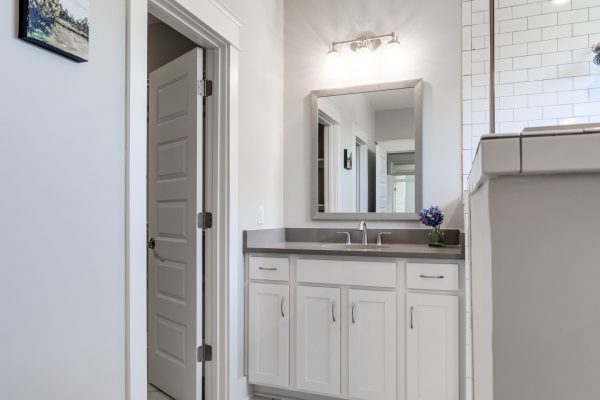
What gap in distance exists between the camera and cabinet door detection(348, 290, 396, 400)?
208 cm

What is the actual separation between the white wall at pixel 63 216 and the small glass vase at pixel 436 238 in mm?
1805

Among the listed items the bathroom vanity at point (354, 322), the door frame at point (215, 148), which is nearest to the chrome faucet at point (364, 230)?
the bathroom vanity at point (354, 322)

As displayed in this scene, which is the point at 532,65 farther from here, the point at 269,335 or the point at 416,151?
the point at 269,335

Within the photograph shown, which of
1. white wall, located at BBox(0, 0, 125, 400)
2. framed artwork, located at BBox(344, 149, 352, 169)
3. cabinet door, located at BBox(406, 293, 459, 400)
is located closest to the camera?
white wall, located at BBox(0, 0, 125, 400)

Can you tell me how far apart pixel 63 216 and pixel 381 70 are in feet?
7.38

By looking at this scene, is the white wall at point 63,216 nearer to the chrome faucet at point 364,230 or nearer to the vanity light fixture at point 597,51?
the chrome faucet at point 364,230

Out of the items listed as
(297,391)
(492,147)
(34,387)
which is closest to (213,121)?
(34,387)

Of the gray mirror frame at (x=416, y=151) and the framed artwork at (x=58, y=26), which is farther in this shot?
the gray mirror frame at (x=416, y=151)

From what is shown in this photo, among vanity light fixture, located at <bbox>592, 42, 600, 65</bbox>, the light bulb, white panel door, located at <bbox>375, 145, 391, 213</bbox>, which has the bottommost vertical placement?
white panel door, located at <bbox>375, 145, 391, 213</bbox>

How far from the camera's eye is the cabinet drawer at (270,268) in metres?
2.31

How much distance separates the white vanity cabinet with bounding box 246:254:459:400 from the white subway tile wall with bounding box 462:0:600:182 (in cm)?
89

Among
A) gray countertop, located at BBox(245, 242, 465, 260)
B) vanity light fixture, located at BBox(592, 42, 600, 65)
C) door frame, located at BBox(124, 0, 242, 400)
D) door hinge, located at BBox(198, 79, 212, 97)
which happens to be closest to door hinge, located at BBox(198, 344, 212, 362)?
door frame, located at BBox(124, 0, 242, 400)

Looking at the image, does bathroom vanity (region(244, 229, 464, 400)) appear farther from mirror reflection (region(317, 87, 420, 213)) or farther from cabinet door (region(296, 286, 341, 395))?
mirror reflection (region(317, 87, 420, 213))

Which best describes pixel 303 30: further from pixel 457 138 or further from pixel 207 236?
pixel 207 236
